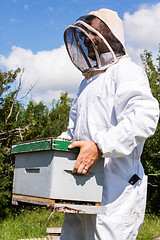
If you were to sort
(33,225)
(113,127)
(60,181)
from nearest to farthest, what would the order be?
1. (60,181)
2. (113,127)
3. (33,225)

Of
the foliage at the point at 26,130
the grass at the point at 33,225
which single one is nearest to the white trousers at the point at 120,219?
the grass at the point at 33,225

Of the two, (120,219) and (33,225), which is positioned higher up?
(120,219)

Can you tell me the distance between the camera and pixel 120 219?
78.5 inches

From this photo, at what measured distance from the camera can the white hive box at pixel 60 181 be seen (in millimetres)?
1781

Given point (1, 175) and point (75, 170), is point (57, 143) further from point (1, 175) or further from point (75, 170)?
point (1, 175)

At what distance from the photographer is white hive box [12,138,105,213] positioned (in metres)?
1.78

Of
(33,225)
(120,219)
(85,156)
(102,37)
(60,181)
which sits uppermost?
(102,37)

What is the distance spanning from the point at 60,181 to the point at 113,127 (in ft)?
1.49

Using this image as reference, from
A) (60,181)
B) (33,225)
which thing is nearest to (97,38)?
(60,181)

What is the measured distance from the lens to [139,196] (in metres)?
2.12

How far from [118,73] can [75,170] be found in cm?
72

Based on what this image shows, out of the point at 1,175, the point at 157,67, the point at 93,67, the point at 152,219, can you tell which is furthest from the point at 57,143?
the point at 157,67

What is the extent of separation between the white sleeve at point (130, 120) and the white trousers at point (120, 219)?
35 cm

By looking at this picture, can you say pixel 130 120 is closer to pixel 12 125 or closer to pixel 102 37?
pixel 102 37
